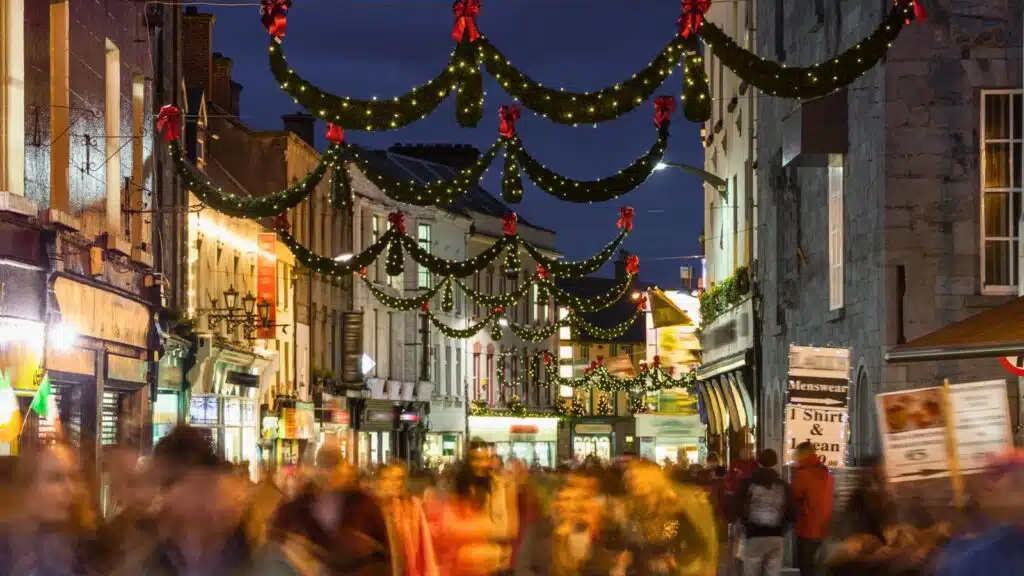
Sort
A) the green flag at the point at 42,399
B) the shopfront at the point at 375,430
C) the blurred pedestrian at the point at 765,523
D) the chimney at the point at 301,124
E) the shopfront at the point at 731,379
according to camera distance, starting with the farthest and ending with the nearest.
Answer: the shopfront at the point at 375,430 → the chimney at the point at 301,124 → the shopfront at the point at 731,379 → the green flag at the point at 42,399 → the blurred pedestrian at the point at 765,523

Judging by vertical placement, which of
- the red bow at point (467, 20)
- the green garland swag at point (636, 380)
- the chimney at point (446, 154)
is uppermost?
the chimney at point (446, 154)

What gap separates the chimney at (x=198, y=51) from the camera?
44.8 metres

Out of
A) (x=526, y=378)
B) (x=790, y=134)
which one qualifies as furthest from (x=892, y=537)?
(x=526, y=378)

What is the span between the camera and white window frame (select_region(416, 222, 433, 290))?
7006 centimetres

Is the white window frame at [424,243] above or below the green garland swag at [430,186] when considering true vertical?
above

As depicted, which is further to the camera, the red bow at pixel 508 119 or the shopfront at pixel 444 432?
the shopfront at pixel 444 432

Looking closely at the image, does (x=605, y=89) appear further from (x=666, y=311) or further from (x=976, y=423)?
(x=666, y=311)

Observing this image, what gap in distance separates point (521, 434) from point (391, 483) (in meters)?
76.1

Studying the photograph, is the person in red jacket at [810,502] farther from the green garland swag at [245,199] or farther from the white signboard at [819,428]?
the green garland swag at [245,199]

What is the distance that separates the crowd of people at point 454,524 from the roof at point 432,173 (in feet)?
166

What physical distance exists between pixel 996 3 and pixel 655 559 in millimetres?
9433

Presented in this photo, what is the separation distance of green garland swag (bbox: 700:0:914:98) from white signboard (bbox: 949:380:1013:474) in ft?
15.1

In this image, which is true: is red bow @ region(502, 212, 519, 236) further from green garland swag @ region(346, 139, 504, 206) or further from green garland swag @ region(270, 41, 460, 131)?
green garland swag @ region(270, 41, 460, 131)

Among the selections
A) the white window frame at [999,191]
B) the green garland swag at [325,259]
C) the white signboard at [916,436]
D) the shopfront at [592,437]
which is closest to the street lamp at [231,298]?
the green garland swag at [325,259]
